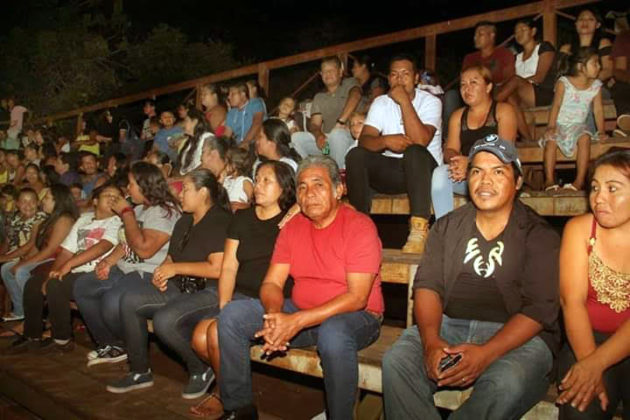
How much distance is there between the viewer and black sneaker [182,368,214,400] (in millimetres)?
4164

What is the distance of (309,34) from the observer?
20984mm

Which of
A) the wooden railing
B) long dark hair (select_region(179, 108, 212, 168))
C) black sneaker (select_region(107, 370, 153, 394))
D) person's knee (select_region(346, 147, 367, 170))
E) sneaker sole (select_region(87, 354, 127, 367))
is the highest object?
the wooden railing

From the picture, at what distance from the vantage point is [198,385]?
418 centimetres

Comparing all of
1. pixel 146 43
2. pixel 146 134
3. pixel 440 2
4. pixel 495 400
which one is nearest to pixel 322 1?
pixel 440 2

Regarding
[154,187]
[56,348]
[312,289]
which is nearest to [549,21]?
[154,187]

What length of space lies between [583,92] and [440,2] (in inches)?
571

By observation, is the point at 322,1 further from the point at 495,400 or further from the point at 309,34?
the point at 495,400

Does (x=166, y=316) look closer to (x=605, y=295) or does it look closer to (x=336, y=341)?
(x=336, y=341)

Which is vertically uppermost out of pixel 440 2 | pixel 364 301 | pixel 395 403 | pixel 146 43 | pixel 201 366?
pixel 440 2

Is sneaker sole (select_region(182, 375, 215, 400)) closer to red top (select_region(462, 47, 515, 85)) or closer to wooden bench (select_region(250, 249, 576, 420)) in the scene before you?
wooden bench (select_region(250, 249, 576, 420))

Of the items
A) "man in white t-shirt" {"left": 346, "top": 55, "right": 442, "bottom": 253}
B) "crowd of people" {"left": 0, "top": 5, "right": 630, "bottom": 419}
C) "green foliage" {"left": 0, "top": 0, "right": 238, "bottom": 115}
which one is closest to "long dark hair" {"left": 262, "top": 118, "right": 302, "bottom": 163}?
"crowd of people" {"left": 0, "top": 5, "right": 630, "bottom": 419}

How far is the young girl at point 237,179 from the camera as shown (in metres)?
5.02

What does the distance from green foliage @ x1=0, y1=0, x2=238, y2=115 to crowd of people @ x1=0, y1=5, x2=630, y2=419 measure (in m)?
9.99

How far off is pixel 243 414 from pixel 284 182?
1.48 m
